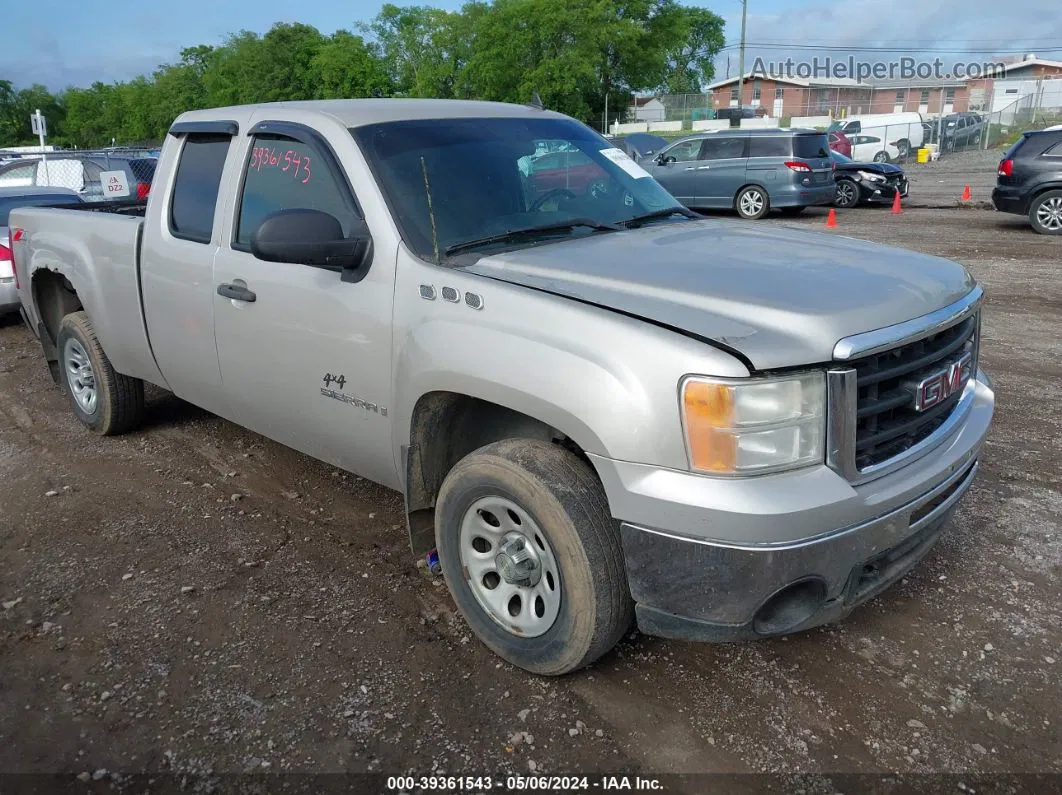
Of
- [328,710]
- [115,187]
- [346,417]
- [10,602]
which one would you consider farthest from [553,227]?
[115,187]

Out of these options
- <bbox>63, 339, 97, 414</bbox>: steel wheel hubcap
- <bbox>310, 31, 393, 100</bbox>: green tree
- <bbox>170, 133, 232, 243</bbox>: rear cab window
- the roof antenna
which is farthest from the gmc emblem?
<bbox>310, 31, 393, 100</bbox>: green tree

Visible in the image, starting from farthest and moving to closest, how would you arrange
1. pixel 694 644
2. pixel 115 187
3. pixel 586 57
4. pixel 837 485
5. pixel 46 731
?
pixel 586 57 < pixel 115 187 < pixel 694 644 < pixel 46 731 < pixel 837 485

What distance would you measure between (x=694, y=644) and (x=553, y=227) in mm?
1708

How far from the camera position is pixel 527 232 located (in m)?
3.45

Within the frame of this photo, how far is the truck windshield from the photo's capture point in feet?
10.8

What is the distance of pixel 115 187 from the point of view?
42.3 feet

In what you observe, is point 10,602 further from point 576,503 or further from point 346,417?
point 576,503

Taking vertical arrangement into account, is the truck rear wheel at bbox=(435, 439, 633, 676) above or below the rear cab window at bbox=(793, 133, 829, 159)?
below

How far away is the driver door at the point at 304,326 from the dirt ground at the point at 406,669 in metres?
0.62

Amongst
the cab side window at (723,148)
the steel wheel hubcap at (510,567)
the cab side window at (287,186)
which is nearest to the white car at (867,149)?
the cab side window at (723,148)

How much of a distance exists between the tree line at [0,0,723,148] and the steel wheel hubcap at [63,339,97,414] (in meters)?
55.2

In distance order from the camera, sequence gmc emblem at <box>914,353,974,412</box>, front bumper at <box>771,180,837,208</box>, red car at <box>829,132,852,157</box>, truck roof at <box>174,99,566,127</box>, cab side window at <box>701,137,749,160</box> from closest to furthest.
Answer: gmc emblem at <box>914,353,974,412</box>
truck roof at <box>174,99,566,127</box>
front bumper at <box>771,180,837,208</box>
cab side window at <box>701,137,749,160</box>
red car at <box>829,132,852,157</box>

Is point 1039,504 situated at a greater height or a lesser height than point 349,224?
lesser

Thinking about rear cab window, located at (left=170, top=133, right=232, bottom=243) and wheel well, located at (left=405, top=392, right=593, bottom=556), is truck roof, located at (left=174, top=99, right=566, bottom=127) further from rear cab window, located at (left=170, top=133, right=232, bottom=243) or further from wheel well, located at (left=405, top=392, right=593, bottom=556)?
wheel well, located at (left=405, top=392, right=593, bottom=556)
